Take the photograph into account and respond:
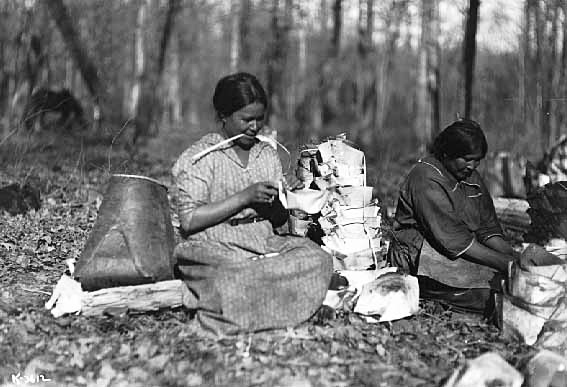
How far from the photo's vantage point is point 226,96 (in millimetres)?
4250

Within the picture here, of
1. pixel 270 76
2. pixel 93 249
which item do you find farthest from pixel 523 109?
pixel 93 249

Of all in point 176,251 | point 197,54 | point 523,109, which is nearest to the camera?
point 176,251

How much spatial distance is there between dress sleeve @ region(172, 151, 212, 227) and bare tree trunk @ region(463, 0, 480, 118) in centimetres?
664

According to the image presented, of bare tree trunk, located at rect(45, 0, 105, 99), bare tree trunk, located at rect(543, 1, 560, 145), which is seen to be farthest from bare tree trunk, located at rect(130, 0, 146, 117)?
bare tree trunk, located at rect(543, 1, 560, 145)

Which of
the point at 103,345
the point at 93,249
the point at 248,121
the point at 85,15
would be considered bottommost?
the point at 103,345

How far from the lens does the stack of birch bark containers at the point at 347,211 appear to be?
5.13 meters

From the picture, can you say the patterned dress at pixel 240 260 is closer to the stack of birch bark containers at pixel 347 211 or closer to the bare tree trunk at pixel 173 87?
the stack of birch bark containers at pixel 347 211

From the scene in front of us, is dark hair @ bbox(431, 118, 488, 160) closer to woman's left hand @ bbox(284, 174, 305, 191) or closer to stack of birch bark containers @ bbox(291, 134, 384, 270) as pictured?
stack of birch bark containers @ bbox(291, 134, 384, 270)

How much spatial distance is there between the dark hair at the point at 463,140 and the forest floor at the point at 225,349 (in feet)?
3.41

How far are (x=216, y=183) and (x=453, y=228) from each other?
158 centimetres

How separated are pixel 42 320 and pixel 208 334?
101 centimetres

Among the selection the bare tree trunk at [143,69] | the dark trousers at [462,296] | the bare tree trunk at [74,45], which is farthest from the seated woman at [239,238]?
the bare tree trunk at [143,69]

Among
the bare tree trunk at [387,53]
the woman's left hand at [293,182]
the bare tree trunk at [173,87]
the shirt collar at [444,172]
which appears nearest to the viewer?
the shirt collar at [444,172]

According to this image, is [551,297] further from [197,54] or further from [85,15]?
[197,54]
